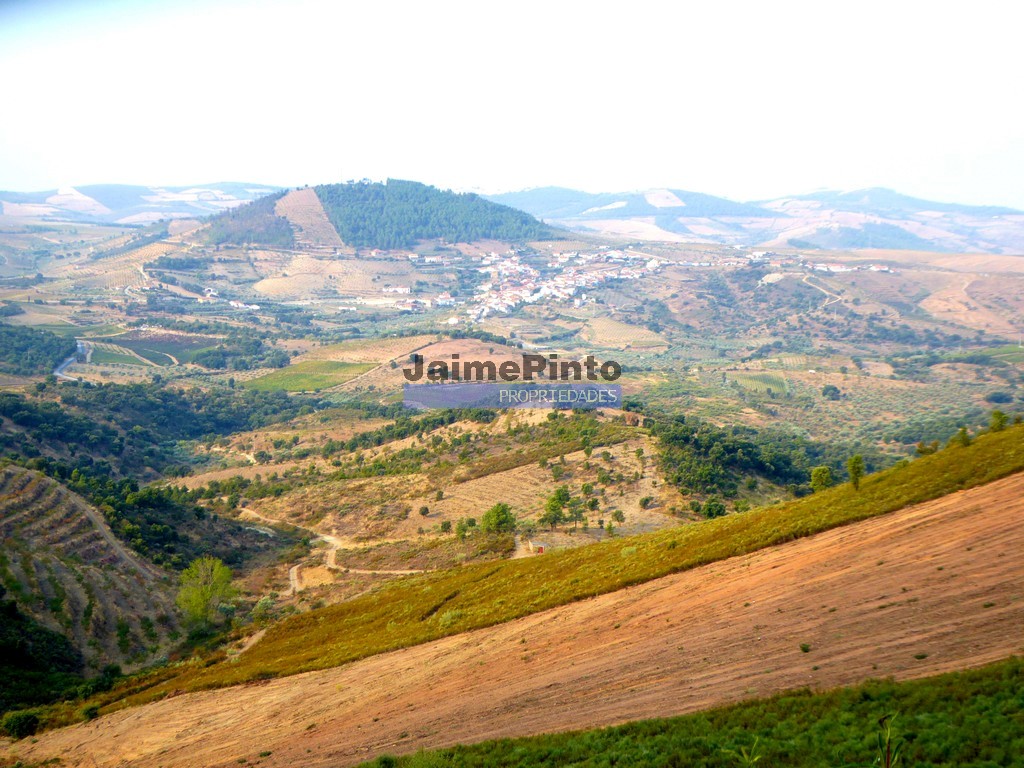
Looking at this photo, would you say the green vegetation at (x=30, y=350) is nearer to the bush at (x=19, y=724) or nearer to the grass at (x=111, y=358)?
the grass at (x=111, y=358)

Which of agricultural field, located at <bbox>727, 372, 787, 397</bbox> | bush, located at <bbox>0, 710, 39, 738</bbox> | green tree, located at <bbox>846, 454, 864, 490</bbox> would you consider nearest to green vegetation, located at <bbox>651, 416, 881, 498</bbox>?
green tree, located at <bbox>846, 454, 864, 490</bbox>

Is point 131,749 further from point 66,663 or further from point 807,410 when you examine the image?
point 807,410

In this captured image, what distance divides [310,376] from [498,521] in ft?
259

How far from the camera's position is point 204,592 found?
109 feet

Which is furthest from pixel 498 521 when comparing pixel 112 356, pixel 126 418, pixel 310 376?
pixel 112 356

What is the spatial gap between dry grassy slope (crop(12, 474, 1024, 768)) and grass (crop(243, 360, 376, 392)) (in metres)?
88.2

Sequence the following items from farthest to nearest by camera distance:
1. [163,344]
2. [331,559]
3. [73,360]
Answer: [163,344]
[73,360]
[331,559]

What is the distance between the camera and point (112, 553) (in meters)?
38.1

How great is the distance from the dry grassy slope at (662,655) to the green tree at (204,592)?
9.81 metres

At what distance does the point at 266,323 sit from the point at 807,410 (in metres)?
119

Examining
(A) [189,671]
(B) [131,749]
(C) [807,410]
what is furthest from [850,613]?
(C) [807,410]

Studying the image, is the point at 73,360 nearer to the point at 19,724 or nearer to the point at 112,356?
the point at 112,356

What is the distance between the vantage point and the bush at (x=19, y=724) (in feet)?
70.4

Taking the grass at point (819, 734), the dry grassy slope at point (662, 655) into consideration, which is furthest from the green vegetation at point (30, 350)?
the grass at point (819, 734)
